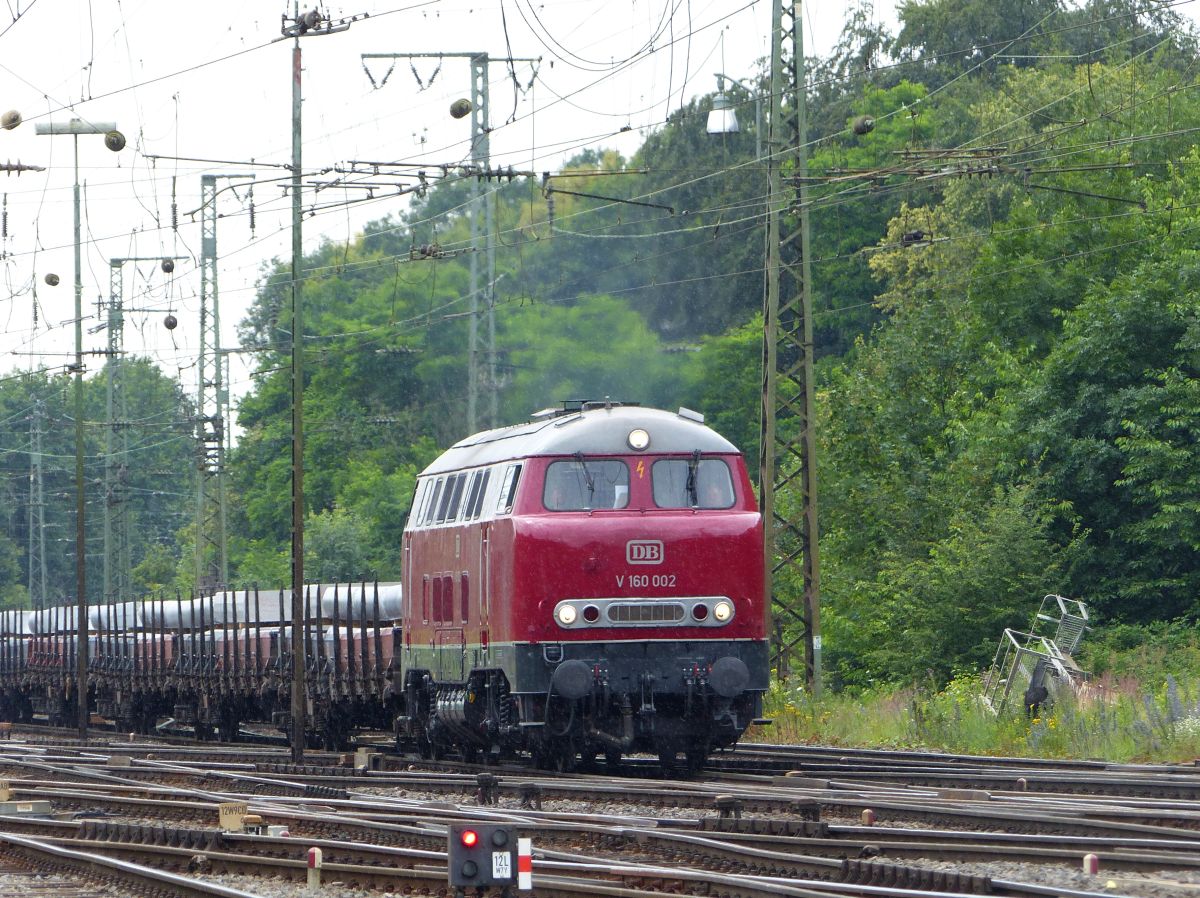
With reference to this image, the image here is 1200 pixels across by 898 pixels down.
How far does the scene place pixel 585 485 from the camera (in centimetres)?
1961

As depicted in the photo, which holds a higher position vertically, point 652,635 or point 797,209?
point 797,209

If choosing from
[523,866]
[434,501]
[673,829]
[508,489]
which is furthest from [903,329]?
[523,866]

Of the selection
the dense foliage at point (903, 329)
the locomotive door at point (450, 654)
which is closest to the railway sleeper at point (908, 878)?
the locomotive door at point (450, 654)

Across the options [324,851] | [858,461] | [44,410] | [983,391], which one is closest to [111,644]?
[858,461]

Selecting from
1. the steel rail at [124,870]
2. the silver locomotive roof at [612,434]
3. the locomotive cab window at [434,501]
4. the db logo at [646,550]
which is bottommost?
the steel rail at [124,870]

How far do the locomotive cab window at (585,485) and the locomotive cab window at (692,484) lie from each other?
36 cm

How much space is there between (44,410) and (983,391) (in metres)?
68.4

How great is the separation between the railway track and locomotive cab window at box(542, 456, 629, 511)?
9.02 feet

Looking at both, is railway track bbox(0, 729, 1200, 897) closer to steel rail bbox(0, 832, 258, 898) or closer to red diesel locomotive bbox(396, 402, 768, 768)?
steel rail bbox(0, 832, 258, 898)

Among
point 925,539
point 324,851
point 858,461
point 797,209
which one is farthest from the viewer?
point 858,461

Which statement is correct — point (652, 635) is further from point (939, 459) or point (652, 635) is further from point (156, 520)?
point (156, 520)

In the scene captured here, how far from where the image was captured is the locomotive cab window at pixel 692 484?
64.8 feet

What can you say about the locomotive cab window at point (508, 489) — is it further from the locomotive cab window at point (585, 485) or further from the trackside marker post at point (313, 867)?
the trackside marker post at point (313, 867)

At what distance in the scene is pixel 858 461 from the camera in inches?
1559
